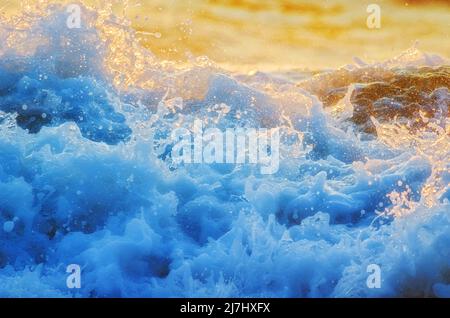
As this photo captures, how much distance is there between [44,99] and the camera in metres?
3.79

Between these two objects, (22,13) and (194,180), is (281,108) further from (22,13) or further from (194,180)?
(22,13)

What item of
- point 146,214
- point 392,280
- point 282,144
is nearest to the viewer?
point 392,280

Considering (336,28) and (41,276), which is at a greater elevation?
(336,28)

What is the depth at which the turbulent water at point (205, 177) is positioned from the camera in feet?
10.6

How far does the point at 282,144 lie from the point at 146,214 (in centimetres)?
85

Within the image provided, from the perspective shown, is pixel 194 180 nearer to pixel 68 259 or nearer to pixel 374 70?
pixel 68 259

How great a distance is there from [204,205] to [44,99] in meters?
1.13

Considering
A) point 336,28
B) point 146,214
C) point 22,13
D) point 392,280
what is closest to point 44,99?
point 22,13

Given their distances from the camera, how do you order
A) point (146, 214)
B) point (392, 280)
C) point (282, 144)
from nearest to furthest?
point (392, 280), point (146, 214), point (282, 144)

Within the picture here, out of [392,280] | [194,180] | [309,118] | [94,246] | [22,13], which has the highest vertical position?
[22,13]

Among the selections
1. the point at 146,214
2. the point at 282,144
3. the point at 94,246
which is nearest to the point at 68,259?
the point at 94,246

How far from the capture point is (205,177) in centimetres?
356

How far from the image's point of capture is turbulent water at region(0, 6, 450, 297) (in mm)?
3236

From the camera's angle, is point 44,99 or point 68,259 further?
point 44,99
